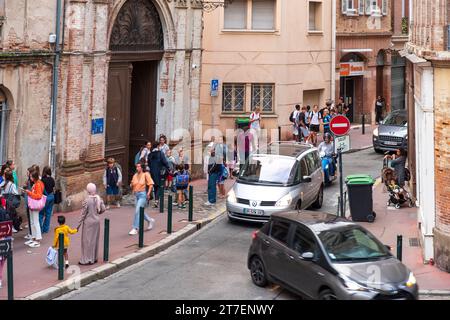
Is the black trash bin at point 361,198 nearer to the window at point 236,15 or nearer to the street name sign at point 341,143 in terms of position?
the street name sign at point 341,143

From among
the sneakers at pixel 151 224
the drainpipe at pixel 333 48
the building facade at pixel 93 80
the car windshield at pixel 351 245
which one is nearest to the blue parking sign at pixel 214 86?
the building facade at pixel 93 80

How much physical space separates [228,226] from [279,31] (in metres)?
14.6

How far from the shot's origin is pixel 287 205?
1738 cm

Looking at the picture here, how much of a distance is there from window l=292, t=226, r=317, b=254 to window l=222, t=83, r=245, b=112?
19.0 metres

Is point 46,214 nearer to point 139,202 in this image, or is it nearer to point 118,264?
point 139,202

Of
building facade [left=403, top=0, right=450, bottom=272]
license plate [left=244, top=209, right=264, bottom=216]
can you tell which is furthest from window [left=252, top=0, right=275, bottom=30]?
building facade [left=403, top=0, right=450, bottom=272]

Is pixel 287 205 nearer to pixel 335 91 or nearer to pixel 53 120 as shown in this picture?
pixel 53 120

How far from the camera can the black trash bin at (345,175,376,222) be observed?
1838cm

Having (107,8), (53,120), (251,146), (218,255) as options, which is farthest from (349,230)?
(251,146)

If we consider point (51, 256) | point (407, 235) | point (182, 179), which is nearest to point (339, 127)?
point (407, 235)

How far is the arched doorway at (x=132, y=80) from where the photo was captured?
20969 millimetres

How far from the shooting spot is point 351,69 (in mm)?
37250

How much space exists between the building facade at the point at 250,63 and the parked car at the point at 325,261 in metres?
18.0

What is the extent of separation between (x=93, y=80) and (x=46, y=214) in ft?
14.6
